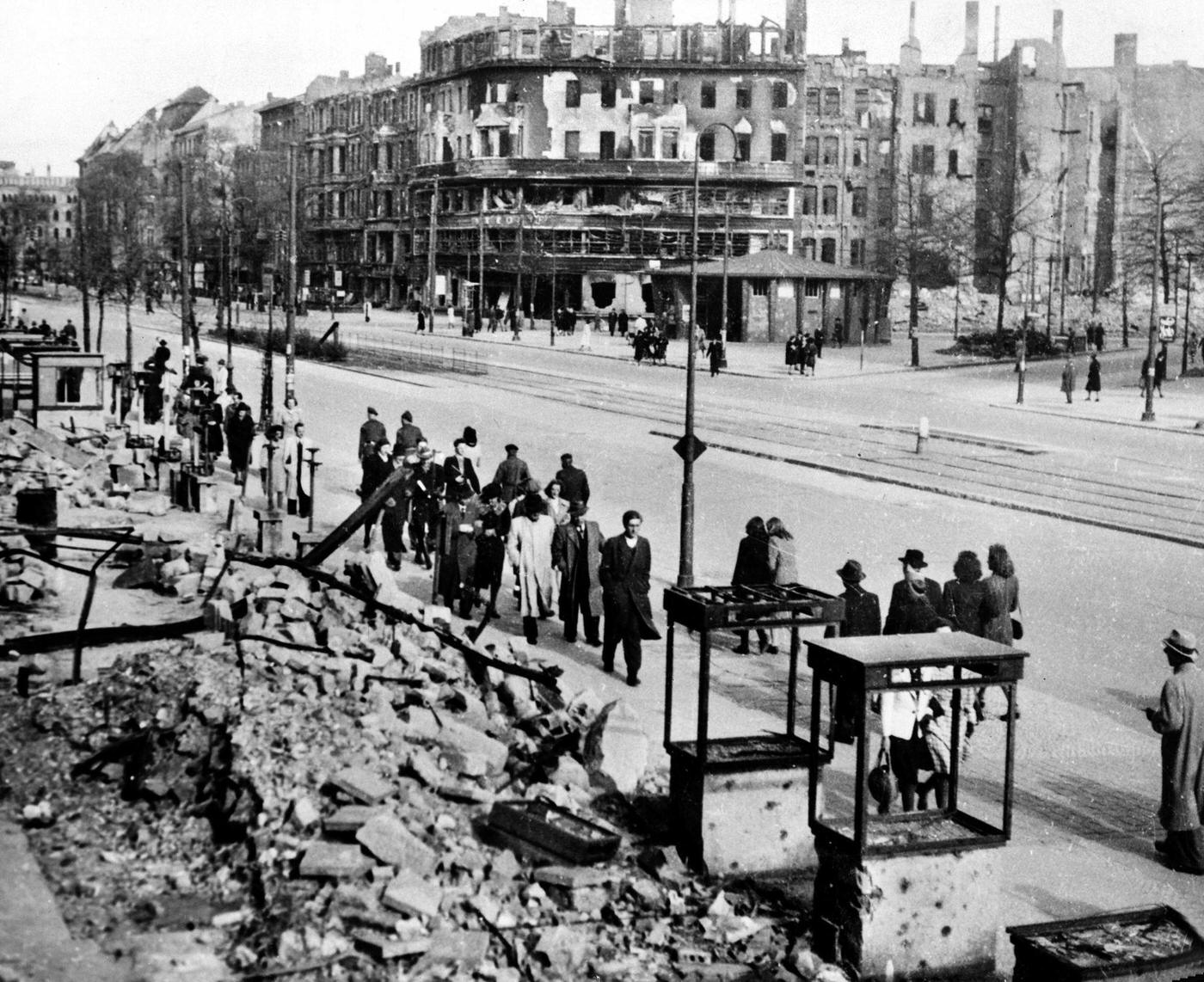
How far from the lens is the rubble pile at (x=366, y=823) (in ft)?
27.6

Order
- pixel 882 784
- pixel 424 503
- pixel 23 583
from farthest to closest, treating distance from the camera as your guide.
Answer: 1. pixel 424 503
2. pixel 23 583
3. pixel 882 784

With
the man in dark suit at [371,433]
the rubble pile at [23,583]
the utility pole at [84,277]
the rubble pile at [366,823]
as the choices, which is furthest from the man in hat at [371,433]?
the utility pole at [84,277]

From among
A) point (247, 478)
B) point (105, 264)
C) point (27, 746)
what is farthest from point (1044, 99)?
point (27, 746)

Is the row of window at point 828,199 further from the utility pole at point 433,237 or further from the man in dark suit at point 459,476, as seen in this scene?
the man in dark suit at point 459,476

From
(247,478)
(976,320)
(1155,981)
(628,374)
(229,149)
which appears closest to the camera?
(1155,981)

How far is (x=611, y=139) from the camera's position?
82688mm

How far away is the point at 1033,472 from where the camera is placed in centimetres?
2919

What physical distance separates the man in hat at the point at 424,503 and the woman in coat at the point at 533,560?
3960 mm

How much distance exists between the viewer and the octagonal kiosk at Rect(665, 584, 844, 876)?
968cm

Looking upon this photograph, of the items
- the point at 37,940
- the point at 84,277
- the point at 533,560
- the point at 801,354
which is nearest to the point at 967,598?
the point at 533,560

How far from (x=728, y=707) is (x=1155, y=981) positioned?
6605 millimetres

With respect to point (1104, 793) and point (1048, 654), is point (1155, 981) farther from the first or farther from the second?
point (1048, 654)

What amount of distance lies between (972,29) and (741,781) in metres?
87.3

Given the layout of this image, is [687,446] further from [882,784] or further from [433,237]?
[433,237]
